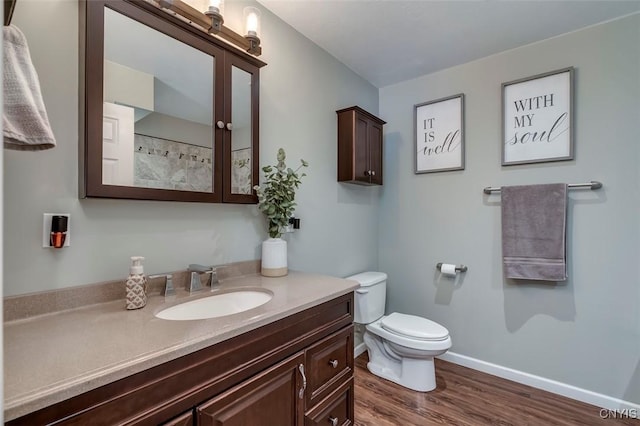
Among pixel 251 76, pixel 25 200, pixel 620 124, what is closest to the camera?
pixel 25 200

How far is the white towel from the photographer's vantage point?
2.47ft

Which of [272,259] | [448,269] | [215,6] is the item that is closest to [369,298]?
[448,269]

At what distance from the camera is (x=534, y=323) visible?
2.12 meters

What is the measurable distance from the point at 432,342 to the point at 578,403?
1002mm

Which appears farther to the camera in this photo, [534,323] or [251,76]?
[534,323]

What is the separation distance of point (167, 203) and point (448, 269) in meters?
2.03

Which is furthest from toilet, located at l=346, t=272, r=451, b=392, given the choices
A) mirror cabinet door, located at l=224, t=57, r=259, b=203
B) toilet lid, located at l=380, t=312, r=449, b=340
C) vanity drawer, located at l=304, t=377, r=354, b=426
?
mirror cabinet door, located at l=224, t=57, r=259, b=203

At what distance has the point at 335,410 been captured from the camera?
4.57ft

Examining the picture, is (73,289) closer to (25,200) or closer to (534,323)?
(25,200)

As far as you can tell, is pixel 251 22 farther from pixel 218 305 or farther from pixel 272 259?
pixel 218 305

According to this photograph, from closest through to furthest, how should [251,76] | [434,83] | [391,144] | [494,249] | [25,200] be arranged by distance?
1. [25,200]
2. [251,76]
3. [494,249]
4. [434,83]
5. [391,144]

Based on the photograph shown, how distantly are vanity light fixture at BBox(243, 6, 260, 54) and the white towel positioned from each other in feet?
3.08

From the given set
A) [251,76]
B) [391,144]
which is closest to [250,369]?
[251,76]

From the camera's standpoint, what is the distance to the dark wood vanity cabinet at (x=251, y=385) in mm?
687
